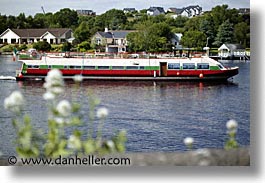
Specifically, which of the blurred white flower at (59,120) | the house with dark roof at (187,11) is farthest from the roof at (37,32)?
the blurred white flower at (59,120)

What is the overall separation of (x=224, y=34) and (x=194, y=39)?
25 cm

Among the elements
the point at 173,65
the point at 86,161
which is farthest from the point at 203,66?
the point at 86,161

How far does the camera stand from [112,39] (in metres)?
4.34

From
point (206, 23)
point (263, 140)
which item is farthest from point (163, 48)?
point (263, 140)

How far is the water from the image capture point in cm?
388

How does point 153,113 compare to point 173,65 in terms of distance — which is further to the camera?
point 173,65

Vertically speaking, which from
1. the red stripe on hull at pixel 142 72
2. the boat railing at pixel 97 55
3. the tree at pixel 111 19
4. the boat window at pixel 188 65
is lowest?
the red stripe on hull at pixel 142 72

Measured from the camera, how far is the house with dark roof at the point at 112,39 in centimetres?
420

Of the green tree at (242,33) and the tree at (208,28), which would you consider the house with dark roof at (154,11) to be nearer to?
the tree at (208,28)

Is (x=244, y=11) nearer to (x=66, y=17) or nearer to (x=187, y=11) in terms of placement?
(x=187, y=11)

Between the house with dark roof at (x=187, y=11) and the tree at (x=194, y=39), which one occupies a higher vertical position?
the house with dark roof at (x=187, y=11)

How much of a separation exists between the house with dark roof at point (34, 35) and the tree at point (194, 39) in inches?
38.3

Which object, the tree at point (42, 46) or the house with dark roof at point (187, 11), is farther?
the tree at point (42, 46)

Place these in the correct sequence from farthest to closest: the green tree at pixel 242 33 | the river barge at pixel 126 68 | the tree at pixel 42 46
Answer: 1. the river barge at pixel 126 68
2. the tree at pixel 42 46
3. the green tree at pixel 242 33
